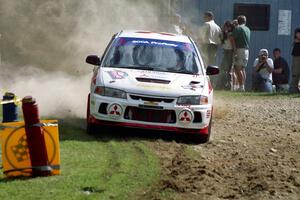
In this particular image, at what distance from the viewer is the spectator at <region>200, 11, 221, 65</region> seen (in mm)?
21188

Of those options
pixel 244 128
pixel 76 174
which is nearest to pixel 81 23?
pixel 244 128

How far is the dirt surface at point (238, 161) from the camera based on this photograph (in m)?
8.30

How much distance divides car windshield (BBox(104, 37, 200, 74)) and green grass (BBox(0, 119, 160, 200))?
69.8 inches

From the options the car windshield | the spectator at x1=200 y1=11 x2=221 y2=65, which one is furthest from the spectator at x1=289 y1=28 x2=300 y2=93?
the car windshield

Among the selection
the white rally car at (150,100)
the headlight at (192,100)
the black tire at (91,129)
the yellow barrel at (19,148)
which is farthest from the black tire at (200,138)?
the yellow barrel at (19,148)

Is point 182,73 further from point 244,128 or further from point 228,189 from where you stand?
point 228,189

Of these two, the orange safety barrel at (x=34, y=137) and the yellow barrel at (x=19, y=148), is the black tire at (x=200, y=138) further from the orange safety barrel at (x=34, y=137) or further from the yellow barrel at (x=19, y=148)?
the orange safety barrel at (x=34, y=137)

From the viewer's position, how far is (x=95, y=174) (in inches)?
348

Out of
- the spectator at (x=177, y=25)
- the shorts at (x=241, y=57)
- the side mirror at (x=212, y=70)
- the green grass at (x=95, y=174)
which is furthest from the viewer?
the spectator at (x=177, y=25)

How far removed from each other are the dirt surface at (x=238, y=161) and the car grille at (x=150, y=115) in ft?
1.12

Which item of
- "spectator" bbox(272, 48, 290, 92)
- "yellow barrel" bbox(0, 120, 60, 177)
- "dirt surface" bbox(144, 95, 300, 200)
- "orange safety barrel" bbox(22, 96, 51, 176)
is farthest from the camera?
"spectator" bbox(272, 48, 290, 92)

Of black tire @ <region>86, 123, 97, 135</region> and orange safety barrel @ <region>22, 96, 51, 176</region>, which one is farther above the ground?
orange safety barrel @ <region>22, 96, 51, 176</region>

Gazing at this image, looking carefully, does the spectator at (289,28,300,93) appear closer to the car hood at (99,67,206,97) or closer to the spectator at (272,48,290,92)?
the spectator at (272,48,290,92)

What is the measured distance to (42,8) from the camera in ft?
76.7
